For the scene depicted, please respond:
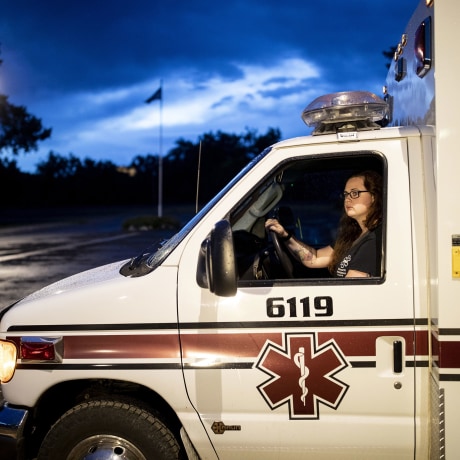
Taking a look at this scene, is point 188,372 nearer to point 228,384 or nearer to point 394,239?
point 228,384

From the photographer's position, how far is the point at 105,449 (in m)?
2.72

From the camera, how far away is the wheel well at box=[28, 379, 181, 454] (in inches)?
110

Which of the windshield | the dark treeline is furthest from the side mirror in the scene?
the dark treeline

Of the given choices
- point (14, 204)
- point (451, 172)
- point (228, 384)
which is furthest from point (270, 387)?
point (14, 204)

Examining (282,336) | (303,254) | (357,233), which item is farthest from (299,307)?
(303,254)

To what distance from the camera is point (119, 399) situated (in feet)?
9.14

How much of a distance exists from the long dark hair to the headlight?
1741mm

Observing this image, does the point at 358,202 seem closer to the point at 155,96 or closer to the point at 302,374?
the point at 302,374

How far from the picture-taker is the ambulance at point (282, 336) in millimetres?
2391

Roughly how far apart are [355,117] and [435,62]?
1.79 ft

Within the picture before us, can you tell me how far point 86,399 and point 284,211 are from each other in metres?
1.71

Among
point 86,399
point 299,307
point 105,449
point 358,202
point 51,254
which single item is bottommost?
point 105,449

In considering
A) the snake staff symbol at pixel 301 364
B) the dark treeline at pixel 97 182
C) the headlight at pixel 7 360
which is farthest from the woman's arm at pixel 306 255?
the dark treeline at pixel 97 182

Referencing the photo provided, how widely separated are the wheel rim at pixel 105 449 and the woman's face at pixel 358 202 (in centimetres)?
161
